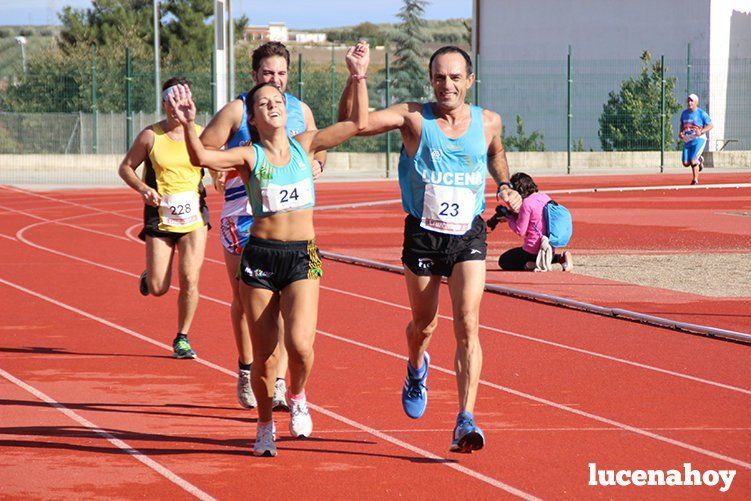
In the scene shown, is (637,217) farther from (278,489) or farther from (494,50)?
(494,50)

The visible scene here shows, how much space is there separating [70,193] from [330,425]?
21.8 meters

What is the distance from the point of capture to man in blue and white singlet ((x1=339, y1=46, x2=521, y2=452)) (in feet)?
22.0

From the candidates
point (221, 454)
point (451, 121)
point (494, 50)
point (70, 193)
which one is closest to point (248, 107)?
point (451, 121)

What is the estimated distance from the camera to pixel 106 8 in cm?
5862

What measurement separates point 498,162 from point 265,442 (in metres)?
2.02

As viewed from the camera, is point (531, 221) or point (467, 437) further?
point (531, 221)

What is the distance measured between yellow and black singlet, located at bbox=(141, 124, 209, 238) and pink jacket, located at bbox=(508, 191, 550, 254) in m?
5.90

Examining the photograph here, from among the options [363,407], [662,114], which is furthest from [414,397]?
[662,114]

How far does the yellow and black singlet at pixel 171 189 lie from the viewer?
938 cm

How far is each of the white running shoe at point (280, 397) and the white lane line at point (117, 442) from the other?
3.35 ft

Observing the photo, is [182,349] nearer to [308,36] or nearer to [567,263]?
[567,263]

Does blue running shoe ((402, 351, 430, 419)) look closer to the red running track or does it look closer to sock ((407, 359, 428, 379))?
sock ((407, 359, 428, 379))
